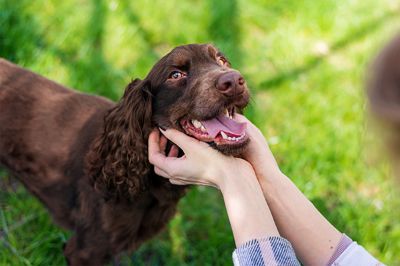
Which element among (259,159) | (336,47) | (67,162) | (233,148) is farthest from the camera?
(336,47)

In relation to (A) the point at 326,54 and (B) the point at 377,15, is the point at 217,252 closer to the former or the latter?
(A) the point at 326,54

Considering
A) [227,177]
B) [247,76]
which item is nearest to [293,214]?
[227,177]

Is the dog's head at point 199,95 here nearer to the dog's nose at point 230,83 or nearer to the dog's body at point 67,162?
the dog's nose at point 230,83

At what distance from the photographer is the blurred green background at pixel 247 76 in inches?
130

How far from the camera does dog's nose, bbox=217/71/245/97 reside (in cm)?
227

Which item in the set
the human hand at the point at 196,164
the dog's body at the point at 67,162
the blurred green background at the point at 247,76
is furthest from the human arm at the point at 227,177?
the blurred green background at the point at 247,76

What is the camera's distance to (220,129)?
240cm

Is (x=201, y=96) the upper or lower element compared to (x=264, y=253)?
upper

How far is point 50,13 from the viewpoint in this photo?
4.31m

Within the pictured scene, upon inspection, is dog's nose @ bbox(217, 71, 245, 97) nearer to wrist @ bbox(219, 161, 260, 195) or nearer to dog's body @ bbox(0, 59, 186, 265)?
wrist @ bbox(219, 161, 260, 195)

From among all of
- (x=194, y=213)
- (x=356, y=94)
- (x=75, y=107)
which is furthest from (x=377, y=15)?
(x=75, y=107)

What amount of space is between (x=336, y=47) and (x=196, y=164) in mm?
2961

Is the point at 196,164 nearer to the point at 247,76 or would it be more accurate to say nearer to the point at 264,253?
the point at 264,253

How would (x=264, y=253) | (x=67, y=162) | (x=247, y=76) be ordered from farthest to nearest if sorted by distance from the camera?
(x=247, y=76)
(x=67, y=162)
(x=264, y=253)
